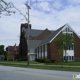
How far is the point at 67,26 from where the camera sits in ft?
215

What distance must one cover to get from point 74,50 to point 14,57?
46.1 meters

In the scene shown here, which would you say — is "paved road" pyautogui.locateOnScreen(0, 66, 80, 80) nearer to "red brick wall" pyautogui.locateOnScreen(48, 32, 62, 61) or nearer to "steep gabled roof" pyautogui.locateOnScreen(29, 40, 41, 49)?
"red brick wall" pyautogui.locateOnScreen(48, 32, 62, 61)

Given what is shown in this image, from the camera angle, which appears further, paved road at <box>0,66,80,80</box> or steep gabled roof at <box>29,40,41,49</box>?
steep gabled roof at <box>29,40,41,49</box>

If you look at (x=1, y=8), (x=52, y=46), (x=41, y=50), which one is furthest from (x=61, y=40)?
(x=1, y=8)

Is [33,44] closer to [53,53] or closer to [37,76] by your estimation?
[53,53]

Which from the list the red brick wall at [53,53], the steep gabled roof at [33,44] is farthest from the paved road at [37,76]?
the steep gabled roof at [33,44]

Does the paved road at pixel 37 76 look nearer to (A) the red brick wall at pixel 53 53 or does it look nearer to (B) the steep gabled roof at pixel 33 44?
(A) the red brick wall at pixel 53 53

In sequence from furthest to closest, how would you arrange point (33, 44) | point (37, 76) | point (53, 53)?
point (33, 44)
point (53, 53)
point (37, 76)

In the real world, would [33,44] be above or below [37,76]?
above

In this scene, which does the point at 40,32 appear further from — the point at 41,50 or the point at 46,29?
the point at 41,50

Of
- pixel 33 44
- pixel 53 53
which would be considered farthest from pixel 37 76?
pixel 33 44

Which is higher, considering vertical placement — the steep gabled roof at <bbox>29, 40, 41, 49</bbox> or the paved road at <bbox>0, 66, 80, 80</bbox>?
the steep gabled roof at <bbox>29, 40, 41, 49</bbox>

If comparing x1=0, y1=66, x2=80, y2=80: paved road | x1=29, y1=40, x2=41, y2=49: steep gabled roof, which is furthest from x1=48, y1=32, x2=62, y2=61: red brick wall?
x1=0, y1=66, x2=80, y2=80: paved road

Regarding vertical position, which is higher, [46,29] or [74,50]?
[46,29]
